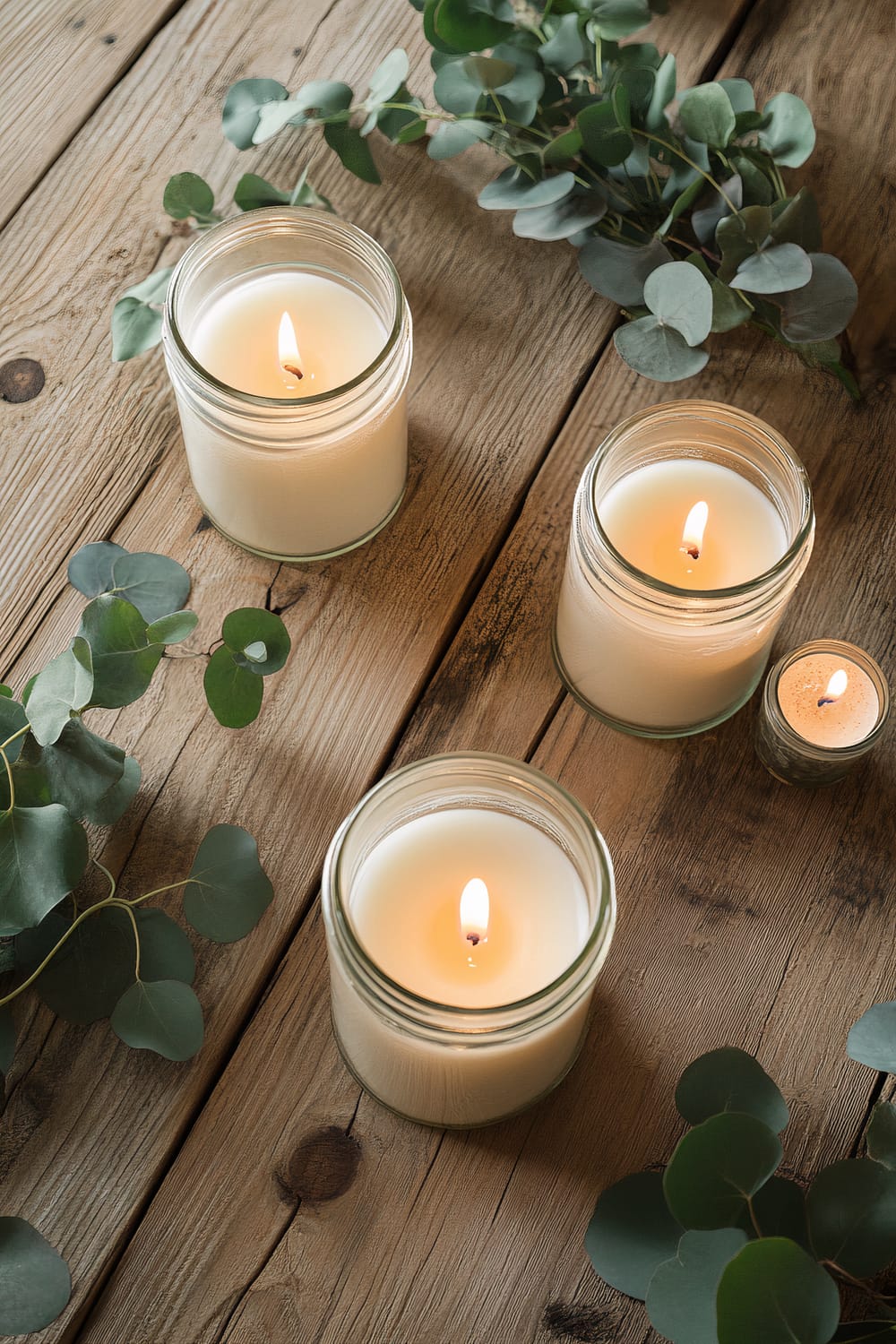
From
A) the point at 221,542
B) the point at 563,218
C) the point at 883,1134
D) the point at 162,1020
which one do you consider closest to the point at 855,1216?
the point at 883,1134

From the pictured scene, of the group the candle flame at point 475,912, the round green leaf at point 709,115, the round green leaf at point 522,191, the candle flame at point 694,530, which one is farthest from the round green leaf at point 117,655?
the round green leaf at point 709,115

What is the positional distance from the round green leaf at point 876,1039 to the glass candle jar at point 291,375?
0.52 m

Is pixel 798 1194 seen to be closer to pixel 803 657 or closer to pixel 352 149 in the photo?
pixel 803 657

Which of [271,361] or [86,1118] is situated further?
[271,361]

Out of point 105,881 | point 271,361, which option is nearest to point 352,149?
point 271,361

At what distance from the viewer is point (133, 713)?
0.94 m

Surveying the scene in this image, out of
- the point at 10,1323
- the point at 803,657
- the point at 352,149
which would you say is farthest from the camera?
the point at 352,149

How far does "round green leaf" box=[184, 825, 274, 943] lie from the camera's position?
0.82 meters

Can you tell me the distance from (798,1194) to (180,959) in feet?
1.39

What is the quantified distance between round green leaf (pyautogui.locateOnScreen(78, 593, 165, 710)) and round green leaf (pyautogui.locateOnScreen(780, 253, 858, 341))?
57cm

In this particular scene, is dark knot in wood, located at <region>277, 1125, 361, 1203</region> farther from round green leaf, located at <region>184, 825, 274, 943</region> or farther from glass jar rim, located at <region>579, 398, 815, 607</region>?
glass jar rim, located at <region>579, 398, 815, 607</region>

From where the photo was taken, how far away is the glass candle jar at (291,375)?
0.87 m

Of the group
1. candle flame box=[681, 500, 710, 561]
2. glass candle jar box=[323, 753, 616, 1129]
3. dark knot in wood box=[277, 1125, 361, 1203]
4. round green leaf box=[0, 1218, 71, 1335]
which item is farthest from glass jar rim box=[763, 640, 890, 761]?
round green leaf box=[0, 1218, 71, 1335]

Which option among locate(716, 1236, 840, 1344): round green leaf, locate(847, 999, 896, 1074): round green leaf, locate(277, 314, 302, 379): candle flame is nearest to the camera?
locate(716, 1236, 840, 1344): round green leaf
